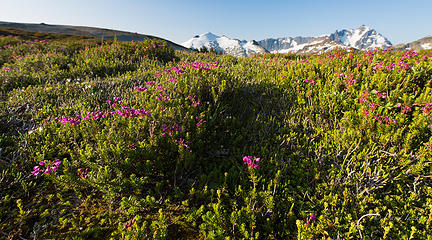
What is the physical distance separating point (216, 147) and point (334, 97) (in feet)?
7.72

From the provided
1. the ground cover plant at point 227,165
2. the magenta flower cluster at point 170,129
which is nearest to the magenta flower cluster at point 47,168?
the ground cover plant at point 227,165

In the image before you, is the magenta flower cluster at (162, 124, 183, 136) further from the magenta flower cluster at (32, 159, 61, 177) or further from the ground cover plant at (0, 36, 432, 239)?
the magenta flower cluster at (32, 159, 61, 177)

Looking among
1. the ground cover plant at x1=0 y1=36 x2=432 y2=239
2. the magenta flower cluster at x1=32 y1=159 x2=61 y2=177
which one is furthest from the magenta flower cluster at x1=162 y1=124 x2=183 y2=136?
the magenta flower cluster at x1=32 y1=159 x2=61 y2=177

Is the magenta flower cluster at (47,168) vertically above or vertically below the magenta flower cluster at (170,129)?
below

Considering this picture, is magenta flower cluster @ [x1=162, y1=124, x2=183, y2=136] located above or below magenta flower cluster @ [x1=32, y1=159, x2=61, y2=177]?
above

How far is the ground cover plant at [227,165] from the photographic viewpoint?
6.32 feet

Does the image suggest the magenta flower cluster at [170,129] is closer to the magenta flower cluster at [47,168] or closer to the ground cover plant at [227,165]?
the ground cover plant at [227,165]

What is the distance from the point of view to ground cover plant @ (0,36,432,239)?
6.32 ft

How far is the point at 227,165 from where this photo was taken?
2.69 metres

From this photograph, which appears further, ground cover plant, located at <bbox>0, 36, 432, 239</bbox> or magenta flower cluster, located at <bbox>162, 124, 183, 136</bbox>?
magenta flower cluster, located at <bbox>162, 124, 183, 136</bbox>

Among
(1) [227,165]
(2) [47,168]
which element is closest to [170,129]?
(1) [227,165]

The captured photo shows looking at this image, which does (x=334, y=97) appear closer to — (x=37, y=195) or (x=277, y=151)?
(x=277, y=151)

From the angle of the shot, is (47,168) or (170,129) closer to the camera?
(47,168)

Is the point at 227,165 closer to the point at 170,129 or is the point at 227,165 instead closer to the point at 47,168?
the point at 170,129
